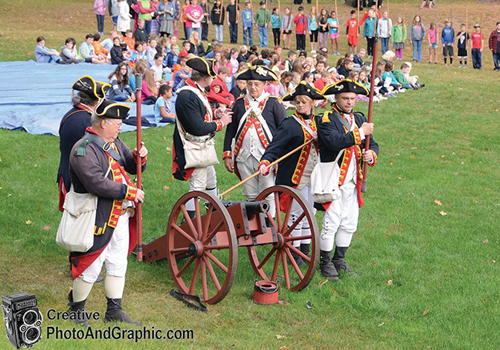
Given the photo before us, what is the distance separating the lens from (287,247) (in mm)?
7027

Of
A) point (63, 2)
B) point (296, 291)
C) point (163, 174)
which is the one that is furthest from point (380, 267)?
point (63, 2)

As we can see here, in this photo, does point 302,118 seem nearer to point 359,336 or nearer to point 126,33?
point 359,336

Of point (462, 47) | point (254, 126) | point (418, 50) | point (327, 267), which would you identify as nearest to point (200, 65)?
point (254, 126)

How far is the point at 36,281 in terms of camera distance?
23.4 ft

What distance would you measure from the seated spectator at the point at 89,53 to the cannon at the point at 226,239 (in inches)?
533

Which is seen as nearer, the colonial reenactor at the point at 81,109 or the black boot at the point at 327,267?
the colonial reenactor at the point at 81,109

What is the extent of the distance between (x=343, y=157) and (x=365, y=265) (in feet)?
4.47

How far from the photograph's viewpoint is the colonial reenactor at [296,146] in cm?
739

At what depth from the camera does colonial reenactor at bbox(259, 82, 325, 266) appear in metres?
7.39

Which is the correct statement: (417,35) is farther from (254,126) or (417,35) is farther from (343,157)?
(343,157)

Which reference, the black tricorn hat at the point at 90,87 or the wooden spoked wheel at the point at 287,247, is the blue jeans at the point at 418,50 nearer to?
the wooden spoked wheel at the point at 287,247

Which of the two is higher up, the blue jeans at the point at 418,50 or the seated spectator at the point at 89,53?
the seated spectator at the point at 89,53

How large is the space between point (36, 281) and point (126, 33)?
16138 millimetres

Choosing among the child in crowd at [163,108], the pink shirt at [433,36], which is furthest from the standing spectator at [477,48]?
the child in crowd at [163,108]
